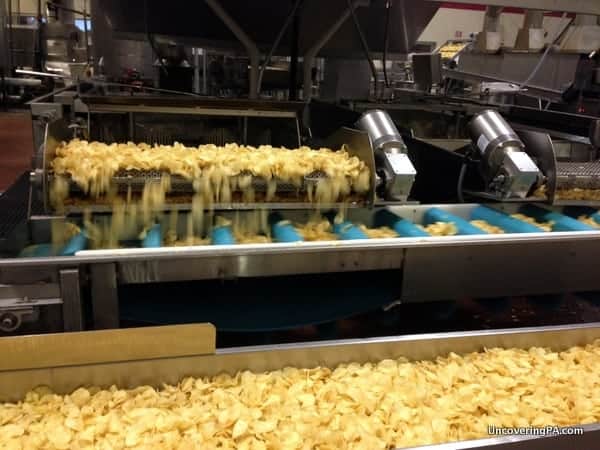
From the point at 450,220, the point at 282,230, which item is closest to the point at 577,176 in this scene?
the point at 450,220

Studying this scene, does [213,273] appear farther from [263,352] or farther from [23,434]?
[23,434]

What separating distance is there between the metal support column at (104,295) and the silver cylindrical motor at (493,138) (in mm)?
1229

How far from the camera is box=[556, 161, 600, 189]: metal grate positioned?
5.31 ft

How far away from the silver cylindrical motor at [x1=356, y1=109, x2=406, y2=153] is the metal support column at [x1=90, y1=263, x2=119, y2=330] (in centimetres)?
87

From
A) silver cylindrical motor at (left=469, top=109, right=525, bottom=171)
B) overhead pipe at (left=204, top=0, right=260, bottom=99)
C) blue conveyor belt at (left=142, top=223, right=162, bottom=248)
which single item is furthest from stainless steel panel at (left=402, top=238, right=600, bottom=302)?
overhead pipe at (left=204, top=0, right=260, bottom=99)

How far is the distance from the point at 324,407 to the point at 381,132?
2.88 feet

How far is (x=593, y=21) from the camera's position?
9.95ft

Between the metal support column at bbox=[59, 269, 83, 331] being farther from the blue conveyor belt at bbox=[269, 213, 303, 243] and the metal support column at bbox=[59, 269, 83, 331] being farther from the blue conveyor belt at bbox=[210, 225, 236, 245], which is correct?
the blue conveyor belt at bbox=[269, 213, 303, 243]

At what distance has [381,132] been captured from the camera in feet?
5.19

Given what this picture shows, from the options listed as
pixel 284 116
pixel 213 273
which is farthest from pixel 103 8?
pixel 213 273

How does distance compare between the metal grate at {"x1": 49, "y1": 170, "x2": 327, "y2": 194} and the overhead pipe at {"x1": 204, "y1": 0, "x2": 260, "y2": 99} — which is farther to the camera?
the overhead pipe at {"x1": 204, "y1": 0, "x2": 260, "y2": 99}

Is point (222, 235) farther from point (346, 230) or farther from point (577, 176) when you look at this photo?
point (577, 176)

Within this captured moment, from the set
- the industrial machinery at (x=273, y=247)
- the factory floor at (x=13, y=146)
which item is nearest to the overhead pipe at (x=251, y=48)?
the industrial machinery at (x=273, y=247)

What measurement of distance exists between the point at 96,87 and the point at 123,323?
52.2 inches
